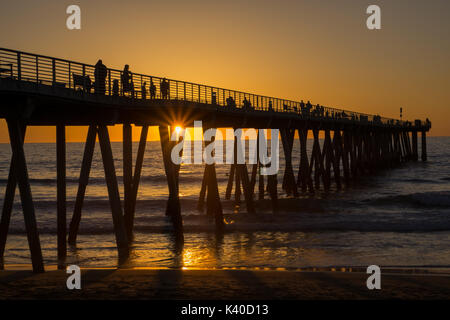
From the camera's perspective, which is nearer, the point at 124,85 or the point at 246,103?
the point at 124,85

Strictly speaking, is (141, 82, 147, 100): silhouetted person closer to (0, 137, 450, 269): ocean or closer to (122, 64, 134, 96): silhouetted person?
(122, 64, 134, 96): silhouetted person

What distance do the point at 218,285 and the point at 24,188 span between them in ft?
14.6

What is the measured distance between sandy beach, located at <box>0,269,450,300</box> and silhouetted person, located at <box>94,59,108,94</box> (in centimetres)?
516

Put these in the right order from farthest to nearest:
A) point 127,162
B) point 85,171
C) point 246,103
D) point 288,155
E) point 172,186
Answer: point 288,155 → point 246,103 → point 127,162 → point 172,186 → point 85,171

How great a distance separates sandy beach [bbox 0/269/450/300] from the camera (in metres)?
9.91

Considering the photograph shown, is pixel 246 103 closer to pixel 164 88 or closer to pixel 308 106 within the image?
pixel 164 88

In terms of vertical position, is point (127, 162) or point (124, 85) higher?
point (124, 85)

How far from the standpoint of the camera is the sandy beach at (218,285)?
9.91 metres

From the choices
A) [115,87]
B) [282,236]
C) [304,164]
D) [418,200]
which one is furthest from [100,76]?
[418,200]

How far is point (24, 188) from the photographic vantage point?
11555 millimetres

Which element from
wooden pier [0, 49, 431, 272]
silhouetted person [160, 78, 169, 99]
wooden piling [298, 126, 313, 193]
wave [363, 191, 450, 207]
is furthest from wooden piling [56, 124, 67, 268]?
wave [363, 191, 450, 207]

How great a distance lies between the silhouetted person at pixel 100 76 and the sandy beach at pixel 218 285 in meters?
5.16
